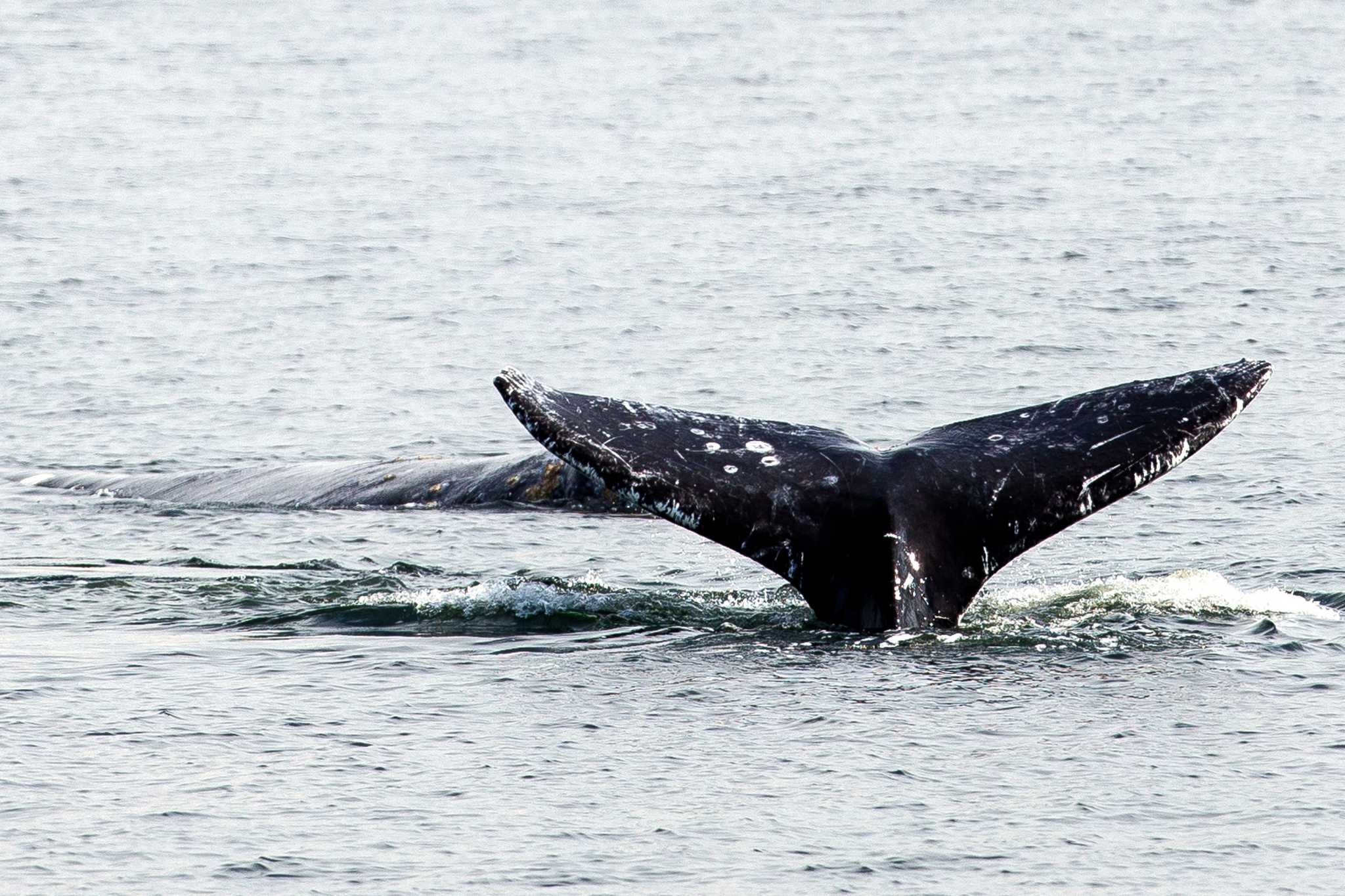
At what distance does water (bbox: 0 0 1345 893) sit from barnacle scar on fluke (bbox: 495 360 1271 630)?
27cm

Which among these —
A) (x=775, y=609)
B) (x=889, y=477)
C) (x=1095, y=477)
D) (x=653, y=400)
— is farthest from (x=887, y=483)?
(x=653, y=400)

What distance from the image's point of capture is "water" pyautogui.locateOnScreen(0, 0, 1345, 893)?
21.0 feet

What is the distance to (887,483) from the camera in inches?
313

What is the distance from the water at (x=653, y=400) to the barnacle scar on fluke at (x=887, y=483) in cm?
27

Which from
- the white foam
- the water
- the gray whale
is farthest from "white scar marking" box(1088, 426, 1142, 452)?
the white foam

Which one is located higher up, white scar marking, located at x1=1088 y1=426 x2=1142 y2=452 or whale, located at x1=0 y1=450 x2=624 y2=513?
white scar marking, located at x1=1088 y1=426 x2=1142 y2=452

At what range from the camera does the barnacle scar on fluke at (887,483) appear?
788cm

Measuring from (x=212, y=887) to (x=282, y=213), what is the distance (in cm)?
2085

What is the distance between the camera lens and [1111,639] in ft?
27.2

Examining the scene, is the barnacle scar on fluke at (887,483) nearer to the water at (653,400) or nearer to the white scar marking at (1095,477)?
the white scar marking at (1095,477)

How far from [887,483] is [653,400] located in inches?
327

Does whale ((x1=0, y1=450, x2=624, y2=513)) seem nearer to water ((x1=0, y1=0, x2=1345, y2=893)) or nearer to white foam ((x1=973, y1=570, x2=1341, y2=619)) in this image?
water ((x1=0, y1=0, x2=1345, y2=893))

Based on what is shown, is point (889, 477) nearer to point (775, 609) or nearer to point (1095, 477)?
point (1095, 477)

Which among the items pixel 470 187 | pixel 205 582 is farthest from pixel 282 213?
pixel 205 582
